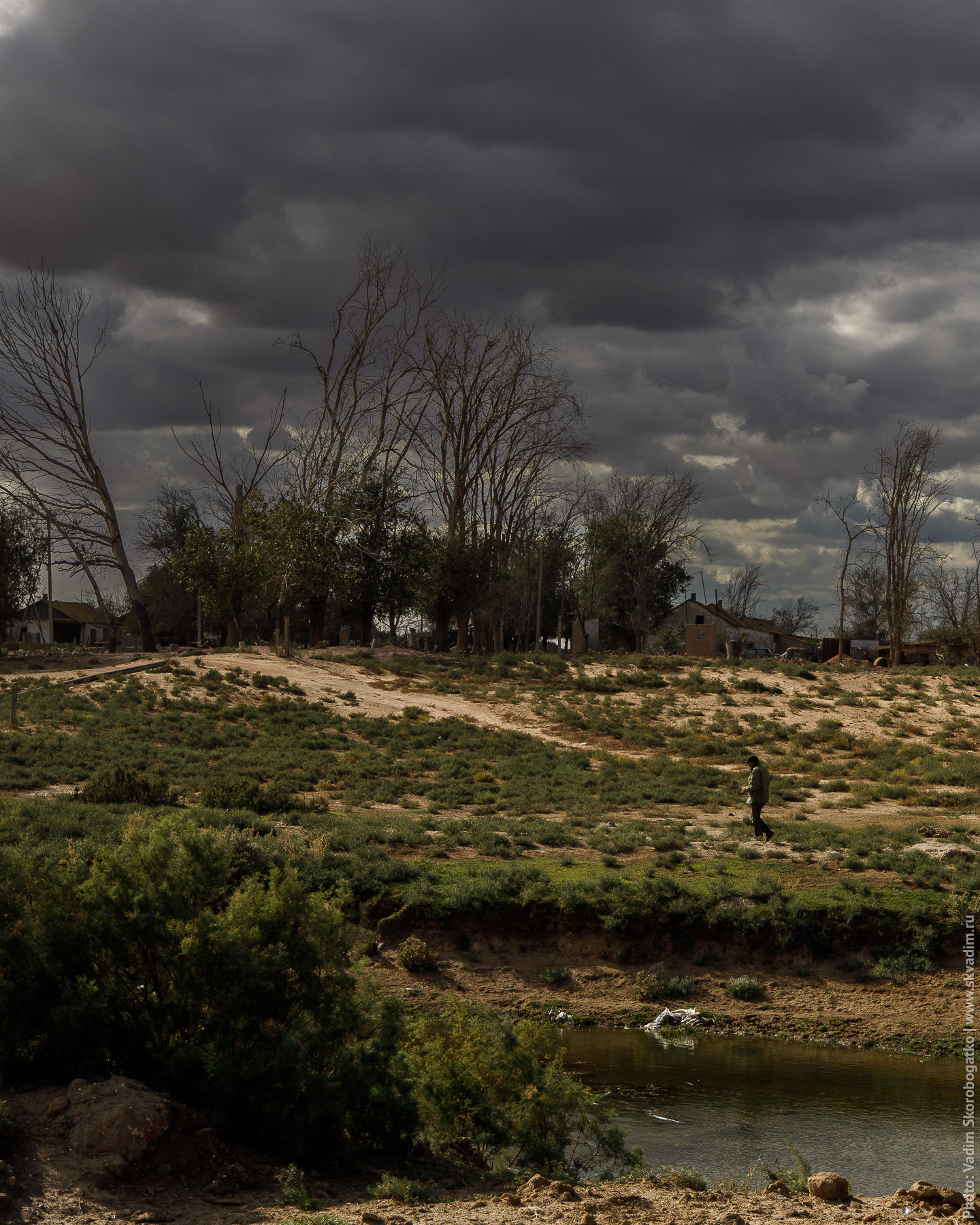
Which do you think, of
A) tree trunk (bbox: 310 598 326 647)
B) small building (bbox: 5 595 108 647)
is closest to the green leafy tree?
tree trunk (bbox: 310 598 326 647)

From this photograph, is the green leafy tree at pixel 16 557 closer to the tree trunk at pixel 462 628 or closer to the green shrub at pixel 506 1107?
the tree trunk at pixel 462 628

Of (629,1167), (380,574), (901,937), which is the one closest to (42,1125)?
(629,1167)

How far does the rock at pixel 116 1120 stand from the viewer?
6887mm

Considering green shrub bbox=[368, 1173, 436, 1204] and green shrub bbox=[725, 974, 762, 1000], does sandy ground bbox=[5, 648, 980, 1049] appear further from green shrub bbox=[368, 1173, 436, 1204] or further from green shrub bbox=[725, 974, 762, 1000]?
green shrub bbox=[368, 1173, 436, 1204]

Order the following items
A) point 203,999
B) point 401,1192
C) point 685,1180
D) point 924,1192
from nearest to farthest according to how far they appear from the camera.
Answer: point 401,1192
point 924,1192
point 685,1180
point 203,999

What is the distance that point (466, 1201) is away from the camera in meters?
6.97

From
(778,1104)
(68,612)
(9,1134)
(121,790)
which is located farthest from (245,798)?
(68,612)

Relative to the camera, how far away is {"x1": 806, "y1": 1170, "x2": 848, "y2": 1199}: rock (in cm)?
737

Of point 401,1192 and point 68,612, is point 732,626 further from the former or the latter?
point 401,1192

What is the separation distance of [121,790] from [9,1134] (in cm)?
1624

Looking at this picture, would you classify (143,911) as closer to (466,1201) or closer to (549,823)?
(466,1201)

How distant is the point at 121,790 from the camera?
22234 mm

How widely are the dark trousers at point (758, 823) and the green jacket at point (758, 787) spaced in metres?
0.14

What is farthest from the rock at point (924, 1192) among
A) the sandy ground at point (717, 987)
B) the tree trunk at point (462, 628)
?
the tree trunk at point (462, 628)
